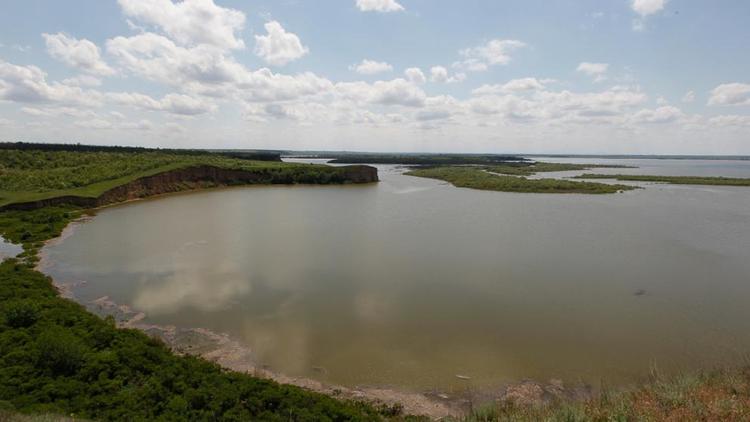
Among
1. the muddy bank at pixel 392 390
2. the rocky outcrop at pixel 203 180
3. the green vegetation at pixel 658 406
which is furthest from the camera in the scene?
the rocky outcrop at pixel 203 180

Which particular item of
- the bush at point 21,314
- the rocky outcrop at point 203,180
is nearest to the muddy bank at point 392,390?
the bush at point 21,314

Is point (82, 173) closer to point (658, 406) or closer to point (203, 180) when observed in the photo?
point (203, 180)

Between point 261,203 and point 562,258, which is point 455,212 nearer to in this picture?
point 562,258

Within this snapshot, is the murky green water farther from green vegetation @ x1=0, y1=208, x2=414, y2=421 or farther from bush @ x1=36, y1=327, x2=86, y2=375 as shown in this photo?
bush @ x1=36, y1=327, x2=86, y2=375

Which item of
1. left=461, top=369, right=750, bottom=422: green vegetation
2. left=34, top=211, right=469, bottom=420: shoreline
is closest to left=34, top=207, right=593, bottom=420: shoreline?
left=34, top=211, right=469, bottom=420: shoreline

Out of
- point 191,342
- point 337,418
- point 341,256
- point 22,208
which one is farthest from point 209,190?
point 337,418

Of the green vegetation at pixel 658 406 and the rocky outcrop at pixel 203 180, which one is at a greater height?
the rocky outcrop at pixel 203 180

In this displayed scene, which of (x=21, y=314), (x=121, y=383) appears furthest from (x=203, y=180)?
(x=121, y=383)

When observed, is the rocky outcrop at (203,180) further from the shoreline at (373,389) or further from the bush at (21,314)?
the shoreline at (373,389)
